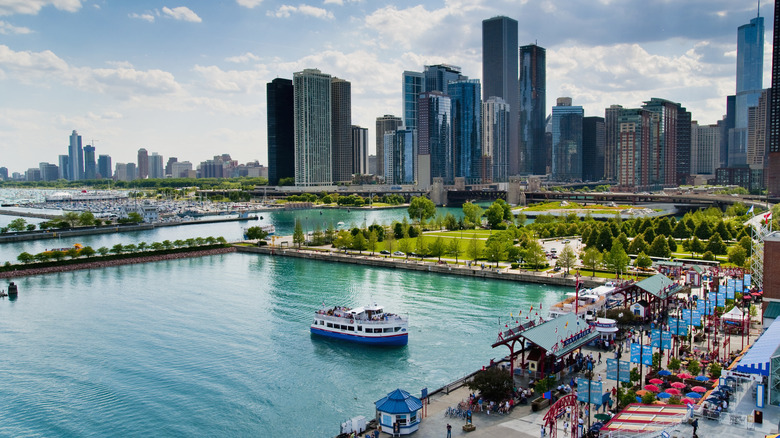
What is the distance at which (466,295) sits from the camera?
214 ft

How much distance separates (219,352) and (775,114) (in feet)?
578

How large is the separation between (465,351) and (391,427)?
17.1 m

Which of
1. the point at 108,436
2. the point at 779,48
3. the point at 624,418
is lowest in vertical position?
the point at 108,436

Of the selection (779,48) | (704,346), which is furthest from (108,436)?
(779,48)

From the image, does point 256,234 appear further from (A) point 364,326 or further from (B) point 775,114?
(B) point 775,114

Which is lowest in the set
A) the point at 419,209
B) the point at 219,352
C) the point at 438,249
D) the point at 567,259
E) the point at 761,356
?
the point at 219,352

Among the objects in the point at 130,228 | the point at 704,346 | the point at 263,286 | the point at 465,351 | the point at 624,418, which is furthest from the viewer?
the point at 130,228

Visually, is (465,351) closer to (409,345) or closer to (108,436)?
(409,345)

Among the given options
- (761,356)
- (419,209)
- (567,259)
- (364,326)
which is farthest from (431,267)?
(419,209)

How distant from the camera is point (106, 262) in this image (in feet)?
289

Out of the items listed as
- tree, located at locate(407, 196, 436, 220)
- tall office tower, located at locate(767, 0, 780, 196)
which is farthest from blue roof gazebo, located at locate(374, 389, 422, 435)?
tall office tower, located at locate(767, 0, 780, 196)

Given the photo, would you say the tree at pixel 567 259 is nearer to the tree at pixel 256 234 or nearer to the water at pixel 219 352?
the water at pixel 219 352

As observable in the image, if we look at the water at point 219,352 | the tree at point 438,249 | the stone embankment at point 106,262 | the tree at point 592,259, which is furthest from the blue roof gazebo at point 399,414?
the stone embankment at point 106,262

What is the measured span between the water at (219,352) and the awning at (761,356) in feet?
55.5
